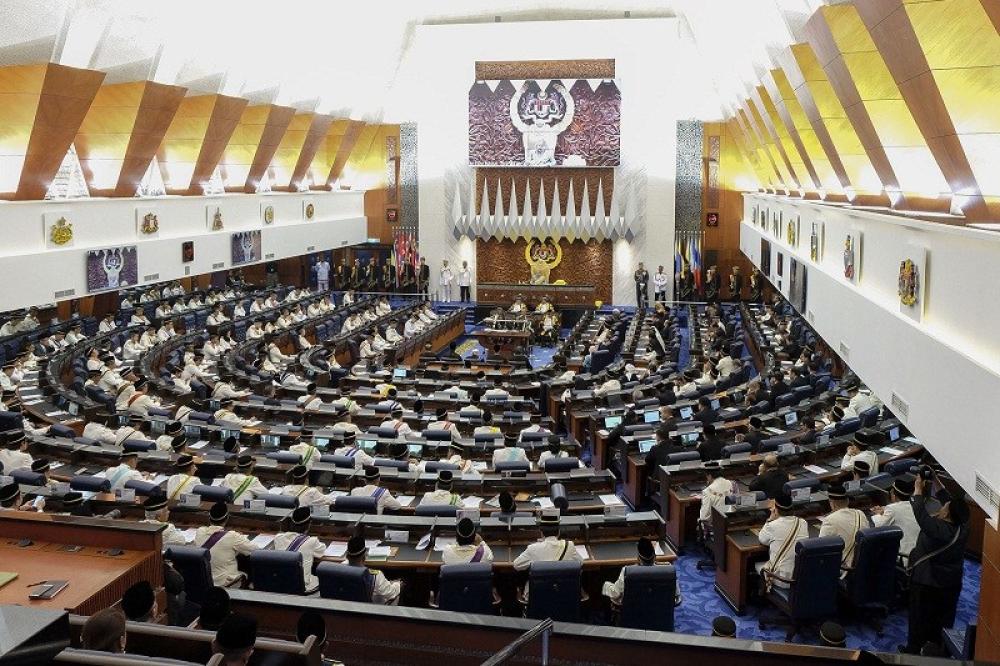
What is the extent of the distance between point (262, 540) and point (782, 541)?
15.5 feet

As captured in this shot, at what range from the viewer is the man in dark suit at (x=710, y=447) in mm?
10883

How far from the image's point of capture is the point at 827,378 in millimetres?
15203

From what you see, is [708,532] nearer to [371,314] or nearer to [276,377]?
[276,377]

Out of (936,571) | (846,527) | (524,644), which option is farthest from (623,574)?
(524,644)

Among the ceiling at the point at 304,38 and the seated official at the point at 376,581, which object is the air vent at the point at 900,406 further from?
the seated official at the point at 376,581

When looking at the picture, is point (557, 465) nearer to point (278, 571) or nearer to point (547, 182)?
point (278, 571)

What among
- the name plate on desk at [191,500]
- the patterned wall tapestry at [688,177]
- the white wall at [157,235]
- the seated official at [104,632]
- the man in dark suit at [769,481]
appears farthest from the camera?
the patterned wall tapestry at [688,177]

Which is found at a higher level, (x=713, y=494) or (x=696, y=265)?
(x=696, y=265)

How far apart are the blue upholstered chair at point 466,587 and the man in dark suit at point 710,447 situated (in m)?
4.70

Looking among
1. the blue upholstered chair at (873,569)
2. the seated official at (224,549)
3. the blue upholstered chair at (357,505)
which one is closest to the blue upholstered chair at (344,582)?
the seated official at (224,549)

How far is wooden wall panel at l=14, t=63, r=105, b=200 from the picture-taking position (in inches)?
608

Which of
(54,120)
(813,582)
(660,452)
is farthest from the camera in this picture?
(54,120)

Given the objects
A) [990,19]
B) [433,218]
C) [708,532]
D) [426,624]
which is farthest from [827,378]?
[433,218]

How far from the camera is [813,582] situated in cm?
739
